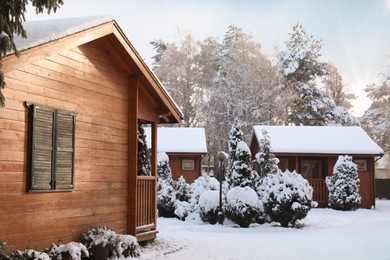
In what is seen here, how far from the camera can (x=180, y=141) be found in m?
31.0

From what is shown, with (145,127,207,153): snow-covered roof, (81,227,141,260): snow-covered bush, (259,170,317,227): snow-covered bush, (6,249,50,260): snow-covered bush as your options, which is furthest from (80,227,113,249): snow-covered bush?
(145,127,207,153): snow-covered roof

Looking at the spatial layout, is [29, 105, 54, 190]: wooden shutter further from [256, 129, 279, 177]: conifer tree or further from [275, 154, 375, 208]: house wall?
[275, 154, 375, 208]: house wall

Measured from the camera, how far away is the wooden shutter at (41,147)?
29.0 ft

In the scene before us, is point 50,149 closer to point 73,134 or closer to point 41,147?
point 41,147

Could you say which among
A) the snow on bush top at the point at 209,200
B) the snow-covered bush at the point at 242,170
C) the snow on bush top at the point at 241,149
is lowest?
the snow on bush top at the point at 209,200

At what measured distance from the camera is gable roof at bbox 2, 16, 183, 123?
817cm

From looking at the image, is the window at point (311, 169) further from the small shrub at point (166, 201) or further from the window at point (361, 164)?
the small shrub at point (166, 201)

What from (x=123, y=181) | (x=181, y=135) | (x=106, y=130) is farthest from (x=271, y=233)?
(x=181, y=135)

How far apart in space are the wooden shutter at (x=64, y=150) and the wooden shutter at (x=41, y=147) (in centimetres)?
19

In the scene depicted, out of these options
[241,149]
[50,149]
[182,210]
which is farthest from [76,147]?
[241,149]

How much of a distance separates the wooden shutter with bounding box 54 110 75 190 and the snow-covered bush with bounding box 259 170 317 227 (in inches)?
366

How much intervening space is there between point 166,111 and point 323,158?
1692 cm

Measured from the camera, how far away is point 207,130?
4450 cm

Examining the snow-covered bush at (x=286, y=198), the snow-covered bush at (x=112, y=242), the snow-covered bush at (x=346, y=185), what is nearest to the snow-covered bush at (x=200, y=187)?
the snow-covered bush at (x=286, y=198)
